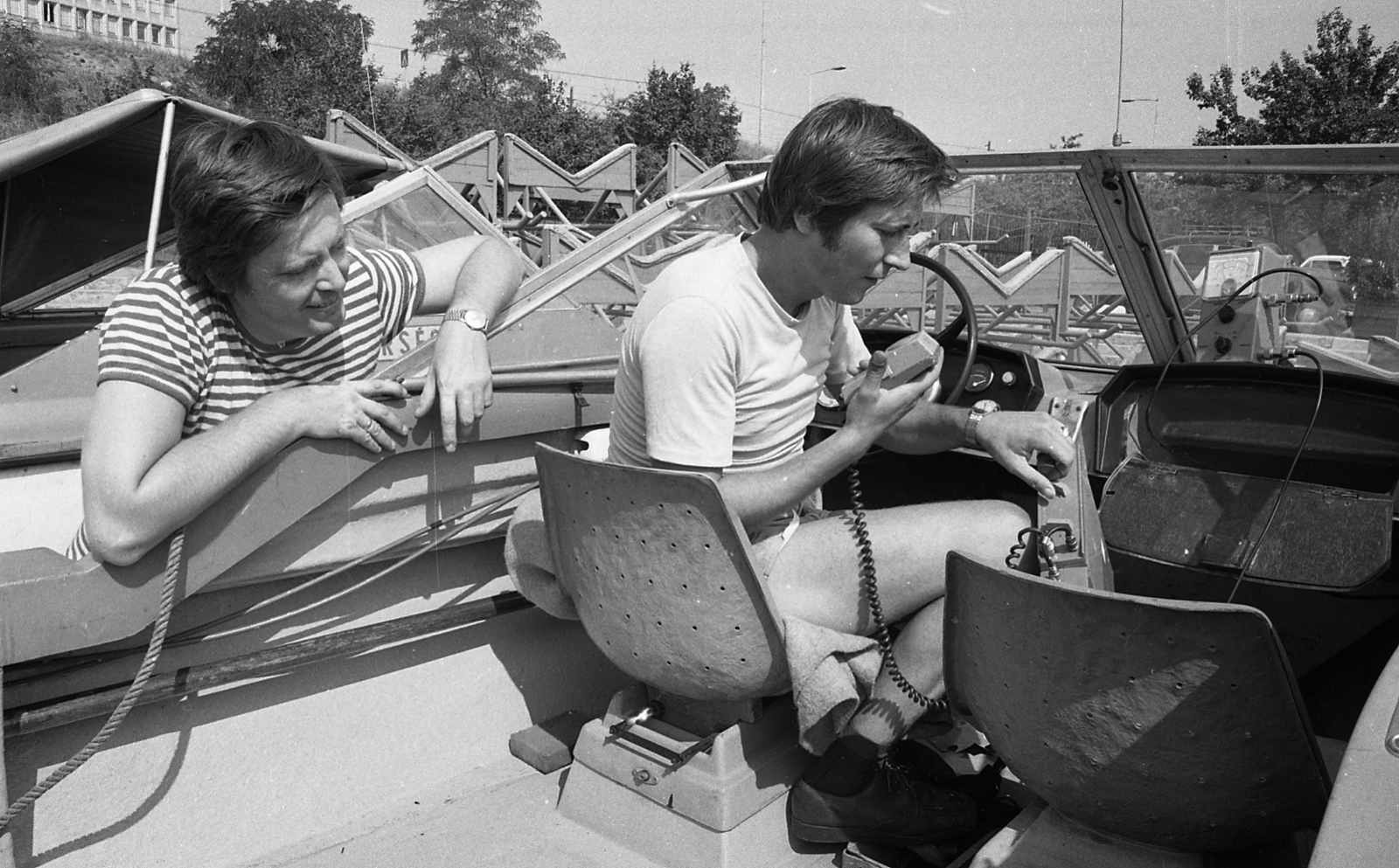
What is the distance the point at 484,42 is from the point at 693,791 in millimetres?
47986

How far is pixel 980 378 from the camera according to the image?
3018 mm

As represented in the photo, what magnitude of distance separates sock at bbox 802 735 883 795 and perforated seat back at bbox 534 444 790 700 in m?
0.18

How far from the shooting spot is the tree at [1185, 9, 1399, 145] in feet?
65.7

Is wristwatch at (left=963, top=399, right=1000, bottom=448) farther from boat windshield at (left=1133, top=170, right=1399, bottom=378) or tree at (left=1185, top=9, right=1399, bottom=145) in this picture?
tree at (left=1185, top=9, right=1399, bottom=145)

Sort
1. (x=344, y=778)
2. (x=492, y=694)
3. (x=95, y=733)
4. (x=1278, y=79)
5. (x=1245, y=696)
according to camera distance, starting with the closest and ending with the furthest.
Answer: (x=1245, y=696) → (x=95, y=733) → (x=344, y=778) → (x=492, y=694) → (x=1278, y=79)

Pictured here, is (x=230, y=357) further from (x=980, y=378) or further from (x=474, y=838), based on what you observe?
(x=980, y=378)

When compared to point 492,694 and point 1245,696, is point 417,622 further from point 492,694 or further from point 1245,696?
point 1245,696

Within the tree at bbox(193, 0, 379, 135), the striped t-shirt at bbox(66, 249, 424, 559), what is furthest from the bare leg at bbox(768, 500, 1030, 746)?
the tree at bbox(193, 0, 379, 135)

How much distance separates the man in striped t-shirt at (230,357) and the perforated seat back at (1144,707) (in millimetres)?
1324

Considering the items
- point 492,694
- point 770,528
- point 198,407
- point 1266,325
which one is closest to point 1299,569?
point 1266,325

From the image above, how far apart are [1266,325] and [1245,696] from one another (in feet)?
5.24

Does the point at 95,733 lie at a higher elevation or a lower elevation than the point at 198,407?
lower

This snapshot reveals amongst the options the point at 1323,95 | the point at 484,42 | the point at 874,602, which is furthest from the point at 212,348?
the point at 484,42

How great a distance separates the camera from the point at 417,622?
2547mm
